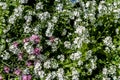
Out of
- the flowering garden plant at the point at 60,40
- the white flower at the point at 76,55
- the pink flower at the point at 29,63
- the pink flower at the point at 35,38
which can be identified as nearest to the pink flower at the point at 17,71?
the flowering garden plant at the point at 60,40

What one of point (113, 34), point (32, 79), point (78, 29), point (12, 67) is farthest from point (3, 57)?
point (113, 34)

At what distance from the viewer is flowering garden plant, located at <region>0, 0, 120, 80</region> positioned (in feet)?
19.6

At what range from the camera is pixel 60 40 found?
636 centimetres

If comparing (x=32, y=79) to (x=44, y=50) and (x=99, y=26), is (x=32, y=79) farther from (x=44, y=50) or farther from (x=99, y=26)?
(x=99, y=26)

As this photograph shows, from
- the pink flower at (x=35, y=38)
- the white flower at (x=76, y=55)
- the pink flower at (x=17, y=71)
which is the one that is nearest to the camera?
the white flower at (x=76, y=55)

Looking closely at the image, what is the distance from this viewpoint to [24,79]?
19.7 feet

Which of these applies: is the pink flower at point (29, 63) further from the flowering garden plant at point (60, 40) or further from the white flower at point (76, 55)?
the white flower at point (76, 55)

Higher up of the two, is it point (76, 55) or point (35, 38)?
point (35, 38)

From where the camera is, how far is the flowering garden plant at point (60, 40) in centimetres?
597

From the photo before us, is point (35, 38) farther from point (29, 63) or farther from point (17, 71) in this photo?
point (17, 71)

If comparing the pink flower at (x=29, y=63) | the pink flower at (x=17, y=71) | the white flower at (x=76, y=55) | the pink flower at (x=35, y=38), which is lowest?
the pink flower at (x=17, y=71)

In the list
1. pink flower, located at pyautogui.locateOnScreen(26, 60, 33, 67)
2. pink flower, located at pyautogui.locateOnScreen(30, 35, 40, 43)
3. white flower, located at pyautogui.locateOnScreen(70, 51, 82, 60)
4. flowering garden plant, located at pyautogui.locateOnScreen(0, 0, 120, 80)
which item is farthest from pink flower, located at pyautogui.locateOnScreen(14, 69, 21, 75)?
white flower, located at pyautogui.locateOnScreen(70, 51, 82, 60)

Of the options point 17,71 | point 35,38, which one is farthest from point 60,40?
point 17,71

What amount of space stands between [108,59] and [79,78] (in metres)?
0.57
